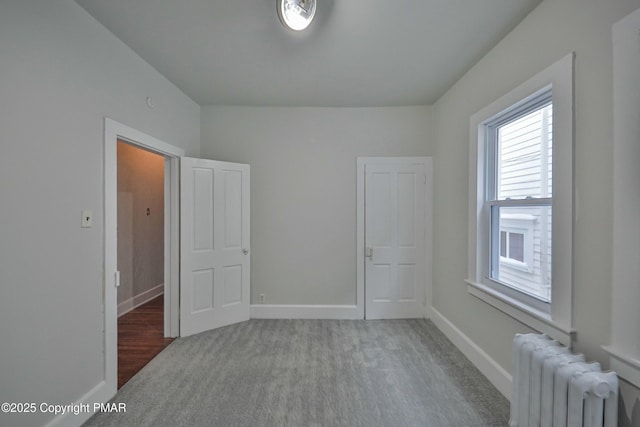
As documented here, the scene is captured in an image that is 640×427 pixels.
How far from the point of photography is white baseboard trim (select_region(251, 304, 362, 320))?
343 centimetres

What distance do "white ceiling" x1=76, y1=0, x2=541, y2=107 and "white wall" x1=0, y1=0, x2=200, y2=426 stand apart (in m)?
0.40

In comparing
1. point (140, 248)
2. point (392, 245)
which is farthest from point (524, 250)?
point (140, 248)

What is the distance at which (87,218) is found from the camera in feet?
5.91

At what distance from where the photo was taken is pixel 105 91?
195 centimetres

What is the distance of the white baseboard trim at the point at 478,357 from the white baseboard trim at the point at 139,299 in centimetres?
408

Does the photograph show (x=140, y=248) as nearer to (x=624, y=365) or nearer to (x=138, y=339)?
(x=138, y=339)


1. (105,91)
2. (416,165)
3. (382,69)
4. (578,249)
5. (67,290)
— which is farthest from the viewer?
(416,165)

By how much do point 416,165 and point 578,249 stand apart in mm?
2147

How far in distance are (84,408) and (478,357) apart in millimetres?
2974

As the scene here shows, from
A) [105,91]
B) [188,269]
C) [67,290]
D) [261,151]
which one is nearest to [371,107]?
[261,151]

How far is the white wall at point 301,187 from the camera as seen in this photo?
11.3 ft

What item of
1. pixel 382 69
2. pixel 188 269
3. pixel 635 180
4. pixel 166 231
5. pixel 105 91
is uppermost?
pixel 382 69

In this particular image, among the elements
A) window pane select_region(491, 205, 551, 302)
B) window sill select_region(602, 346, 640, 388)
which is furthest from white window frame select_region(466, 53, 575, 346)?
window sill select_region(602, 346, 640, 388)

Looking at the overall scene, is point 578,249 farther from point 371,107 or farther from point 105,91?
point 105,91
